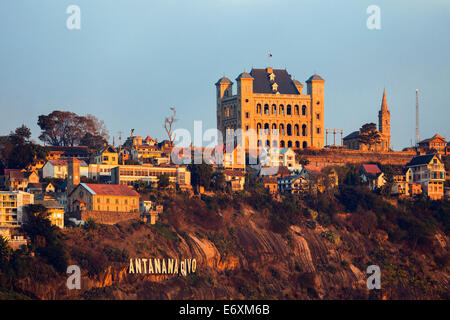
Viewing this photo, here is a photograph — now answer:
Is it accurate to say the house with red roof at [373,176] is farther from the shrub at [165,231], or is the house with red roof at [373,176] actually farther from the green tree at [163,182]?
the shrub at [165,231]

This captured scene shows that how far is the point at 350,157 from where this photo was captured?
194 m

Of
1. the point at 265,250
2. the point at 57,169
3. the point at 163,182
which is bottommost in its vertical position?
the point at 265,250

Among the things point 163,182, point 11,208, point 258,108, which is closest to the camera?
point 11,208

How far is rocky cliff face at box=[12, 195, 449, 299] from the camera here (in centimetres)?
14338

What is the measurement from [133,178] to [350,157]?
1623 inches

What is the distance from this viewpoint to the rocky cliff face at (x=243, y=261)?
143375 mm

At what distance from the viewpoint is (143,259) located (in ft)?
486

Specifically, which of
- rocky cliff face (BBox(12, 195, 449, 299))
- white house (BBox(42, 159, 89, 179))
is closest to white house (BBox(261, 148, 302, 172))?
rocky cliff face (BBox(12, 195, 449, 299))

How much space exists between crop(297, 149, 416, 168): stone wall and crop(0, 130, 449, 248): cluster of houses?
3.37 meters

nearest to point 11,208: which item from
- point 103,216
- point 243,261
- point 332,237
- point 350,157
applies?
point 103,216

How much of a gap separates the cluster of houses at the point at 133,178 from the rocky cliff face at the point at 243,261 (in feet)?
13.0

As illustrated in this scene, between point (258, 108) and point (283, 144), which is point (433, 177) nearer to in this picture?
point (283, 144)
